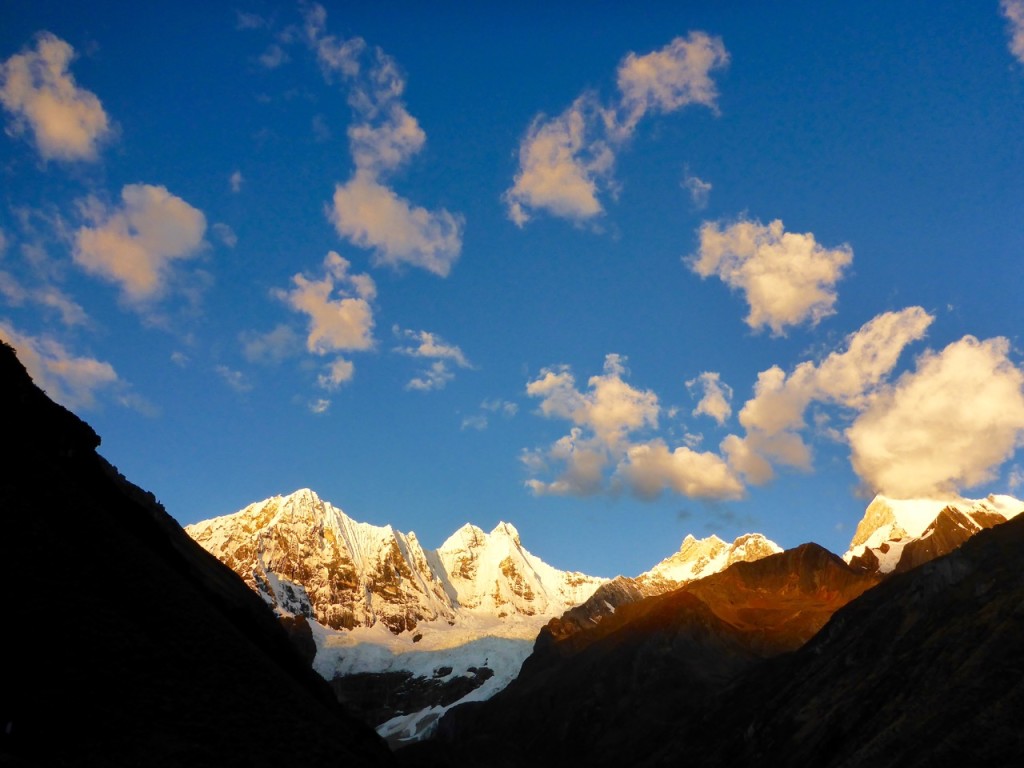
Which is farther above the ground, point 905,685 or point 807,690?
point 905,685

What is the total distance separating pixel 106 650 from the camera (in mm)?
35031

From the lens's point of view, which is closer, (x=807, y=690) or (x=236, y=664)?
(x=236, y=664)

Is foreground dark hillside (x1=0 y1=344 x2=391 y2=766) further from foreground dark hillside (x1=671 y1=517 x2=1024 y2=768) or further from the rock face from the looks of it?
the rock face

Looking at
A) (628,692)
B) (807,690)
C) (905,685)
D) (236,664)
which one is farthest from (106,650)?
(628,692)

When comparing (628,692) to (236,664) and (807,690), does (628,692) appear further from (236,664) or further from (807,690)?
(236,664)

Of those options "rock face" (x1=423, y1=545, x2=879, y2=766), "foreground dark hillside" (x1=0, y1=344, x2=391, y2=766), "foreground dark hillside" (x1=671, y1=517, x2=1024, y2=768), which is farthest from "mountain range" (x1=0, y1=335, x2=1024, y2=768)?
"rock face" (x1=423, y1=545, x2=879, y2=766)

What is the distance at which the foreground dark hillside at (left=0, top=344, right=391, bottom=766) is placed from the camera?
102ft

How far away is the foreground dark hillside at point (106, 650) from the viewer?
1221 inches

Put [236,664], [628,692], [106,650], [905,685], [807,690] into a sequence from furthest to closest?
[628,692]
[807,690]
[905,685]
[236,664]
[106,650]

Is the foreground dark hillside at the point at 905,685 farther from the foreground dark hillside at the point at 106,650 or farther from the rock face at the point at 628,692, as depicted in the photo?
the foreground dark hillside at the point at 106,650

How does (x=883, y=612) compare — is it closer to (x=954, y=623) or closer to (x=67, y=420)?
(x=954, y=623)

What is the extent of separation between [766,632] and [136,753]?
592 feet

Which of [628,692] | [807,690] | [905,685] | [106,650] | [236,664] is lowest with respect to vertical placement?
[807,690]

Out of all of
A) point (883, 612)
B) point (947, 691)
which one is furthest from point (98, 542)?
point (883, 612)
